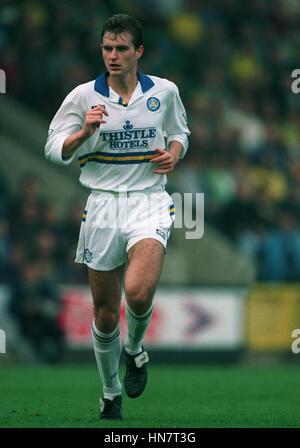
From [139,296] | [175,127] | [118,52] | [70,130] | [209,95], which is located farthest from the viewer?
[209,95]

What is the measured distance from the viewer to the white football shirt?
21.8 ft

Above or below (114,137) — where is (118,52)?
above

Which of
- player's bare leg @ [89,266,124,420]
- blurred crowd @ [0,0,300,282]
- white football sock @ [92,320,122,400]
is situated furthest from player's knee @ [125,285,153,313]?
blurred crowd @ [0,0,300,282]

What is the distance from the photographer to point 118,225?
6.63 m

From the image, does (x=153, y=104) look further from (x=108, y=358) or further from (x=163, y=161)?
(x=108, y=358)

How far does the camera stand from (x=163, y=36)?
1889 cm

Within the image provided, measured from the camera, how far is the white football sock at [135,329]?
21.4 ft

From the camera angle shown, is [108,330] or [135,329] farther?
[108,330]

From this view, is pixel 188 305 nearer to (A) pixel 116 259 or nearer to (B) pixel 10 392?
(B) pixel 10 392

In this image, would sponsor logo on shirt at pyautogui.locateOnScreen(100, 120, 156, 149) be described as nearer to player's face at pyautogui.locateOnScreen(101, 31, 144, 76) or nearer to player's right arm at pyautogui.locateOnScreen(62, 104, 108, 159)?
player's right arm at pyautogui.locateOnScreen(62, 104, 108, 159)

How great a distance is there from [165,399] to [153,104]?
286 cm

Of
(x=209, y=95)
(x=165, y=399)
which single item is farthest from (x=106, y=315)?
(x=209, y=95)

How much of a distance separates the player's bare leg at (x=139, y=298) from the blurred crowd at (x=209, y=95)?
7053 mm

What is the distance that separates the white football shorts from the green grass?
3.65ft
